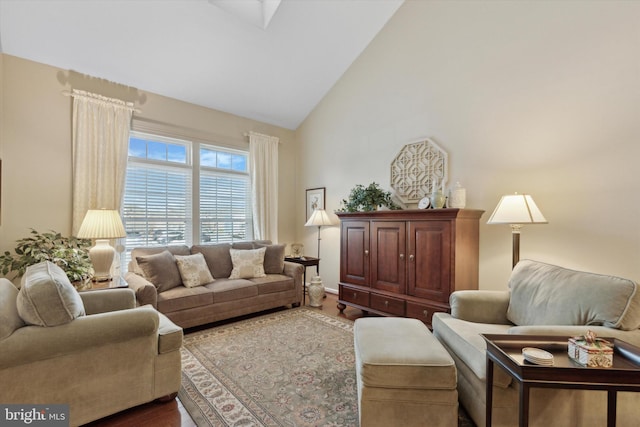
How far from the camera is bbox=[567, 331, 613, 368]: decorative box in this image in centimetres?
123

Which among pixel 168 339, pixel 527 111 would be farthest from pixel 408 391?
pixel 527 111

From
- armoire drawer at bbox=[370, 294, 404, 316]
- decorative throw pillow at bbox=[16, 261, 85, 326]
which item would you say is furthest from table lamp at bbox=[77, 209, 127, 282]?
armoire drawer at bbox=[370, 294, 404, 316]

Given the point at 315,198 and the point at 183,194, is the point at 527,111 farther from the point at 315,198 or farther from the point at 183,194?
the point at 183,194

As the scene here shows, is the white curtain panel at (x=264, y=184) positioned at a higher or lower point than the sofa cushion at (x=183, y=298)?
higher

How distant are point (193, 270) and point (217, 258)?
1.56ft

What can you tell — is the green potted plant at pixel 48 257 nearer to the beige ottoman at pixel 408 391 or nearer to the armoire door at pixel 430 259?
the beige ottoman at pixel 408 391

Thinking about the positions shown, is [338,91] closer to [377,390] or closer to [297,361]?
[297,361]

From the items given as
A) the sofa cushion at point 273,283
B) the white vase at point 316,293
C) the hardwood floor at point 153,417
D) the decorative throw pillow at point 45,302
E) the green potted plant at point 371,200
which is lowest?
the hardwood floor at point 153,417

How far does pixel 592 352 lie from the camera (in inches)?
48.8

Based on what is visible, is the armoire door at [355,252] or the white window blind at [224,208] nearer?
the armoire door at [355,252]

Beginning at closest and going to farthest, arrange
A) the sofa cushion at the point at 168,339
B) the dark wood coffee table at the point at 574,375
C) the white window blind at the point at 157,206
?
the dark wood coffee table at the point at 574,375, the sofa cushion at the point at 168,339, the white window blind at the point at 157,206

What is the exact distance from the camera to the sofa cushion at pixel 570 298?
158 cm

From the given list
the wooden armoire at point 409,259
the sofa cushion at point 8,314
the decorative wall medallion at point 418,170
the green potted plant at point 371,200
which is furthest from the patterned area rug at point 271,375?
the decorative wall medallion at point 418,170

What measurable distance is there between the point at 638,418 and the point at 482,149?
8.02 feet
